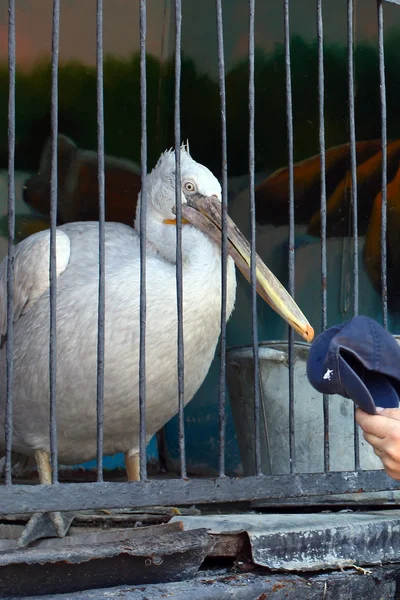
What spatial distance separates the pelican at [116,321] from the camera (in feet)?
14.6

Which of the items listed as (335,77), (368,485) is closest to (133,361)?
(368,485)

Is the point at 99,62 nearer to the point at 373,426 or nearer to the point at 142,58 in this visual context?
the point at 142,58

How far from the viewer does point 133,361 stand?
14.6 feet

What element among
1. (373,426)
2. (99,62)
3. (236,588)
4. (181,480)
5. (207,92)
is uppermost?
(207,92)

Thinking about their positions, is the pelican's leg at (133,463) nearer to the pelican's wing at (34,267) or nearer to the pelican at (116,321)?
the pelican at (116,321)

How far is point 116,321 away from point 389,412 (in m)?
2.33

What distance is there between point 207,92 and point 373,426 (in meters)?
5.25

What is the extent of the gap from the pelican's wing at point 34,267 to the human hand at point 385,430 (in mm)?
2603

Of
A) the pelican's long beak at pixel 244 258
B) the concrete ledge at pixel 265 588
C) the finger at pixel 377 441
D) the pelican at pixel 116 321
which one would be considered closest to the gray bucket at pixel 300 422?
the pelican at pixel 116 321

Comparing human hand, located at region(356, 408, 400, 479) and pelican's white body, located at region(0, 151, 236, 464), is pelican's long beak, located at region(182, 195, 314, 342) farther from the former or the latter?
human hand, located at region(356, 408, 400, 479)

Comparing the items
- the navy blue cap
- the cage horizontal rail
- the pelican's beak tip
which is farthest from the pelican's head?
the navy blue cap

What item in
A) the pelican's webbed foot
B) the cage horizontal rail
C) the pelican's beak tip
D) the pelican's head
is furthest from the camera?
the pelican's head

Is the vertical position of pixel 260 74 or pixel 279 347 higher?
pixel 260 74

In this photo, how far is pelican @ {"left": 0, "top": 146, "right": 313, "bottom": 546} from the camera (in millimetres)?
4457
